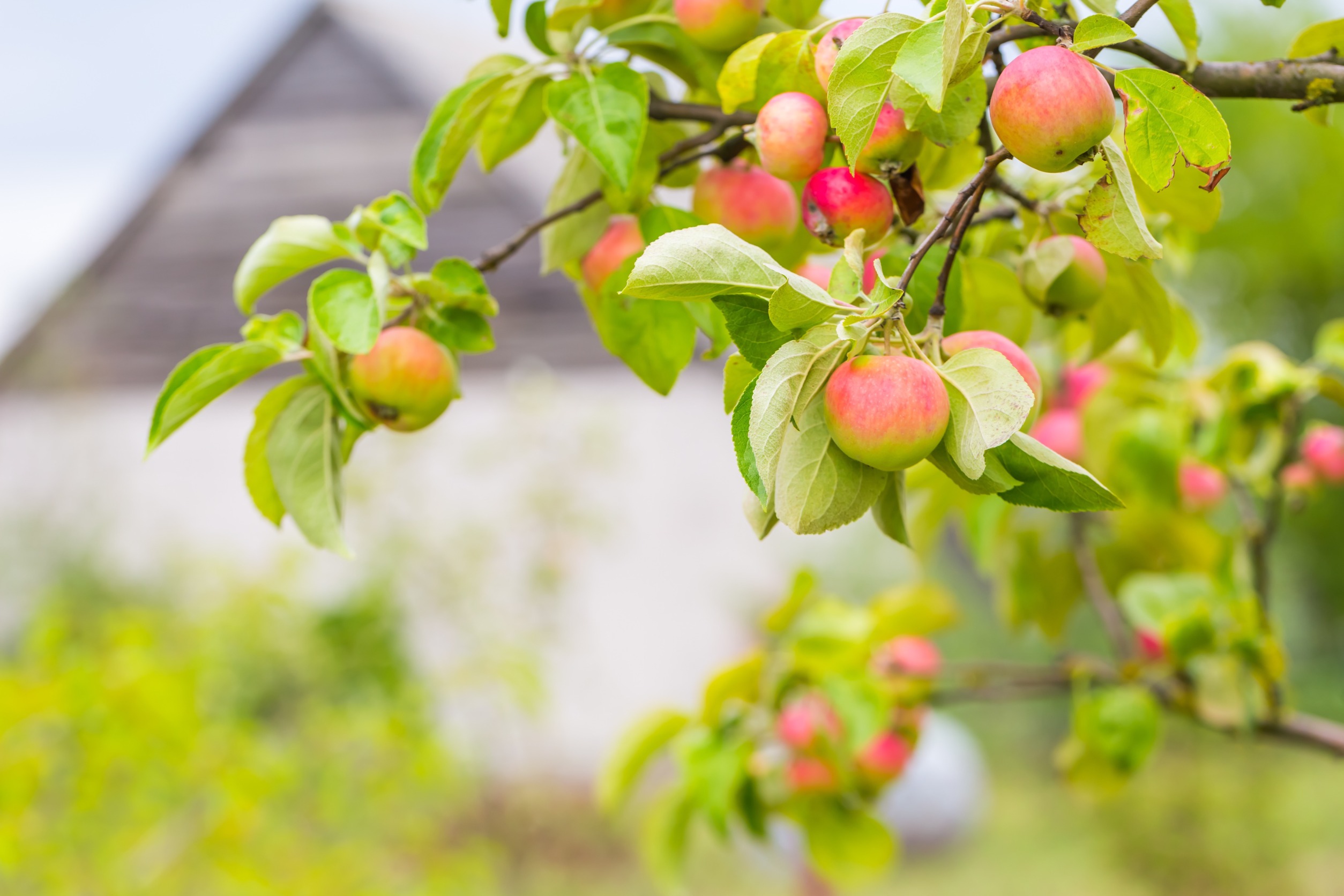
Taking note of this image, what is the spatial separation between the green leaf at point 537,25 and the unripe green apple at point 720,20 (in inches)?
2.1

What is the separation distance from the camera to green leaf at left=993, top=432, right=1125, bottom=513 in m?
0.26

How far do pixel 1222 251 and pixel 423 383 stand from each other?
5.29 metres

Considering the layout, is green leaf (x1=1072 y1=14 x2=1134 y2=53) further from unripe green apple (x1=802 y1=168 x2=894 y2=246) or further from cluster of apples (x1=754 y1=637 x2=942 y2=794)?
cluster of apples (x1=754 y1=637 x2=942 y2=794)

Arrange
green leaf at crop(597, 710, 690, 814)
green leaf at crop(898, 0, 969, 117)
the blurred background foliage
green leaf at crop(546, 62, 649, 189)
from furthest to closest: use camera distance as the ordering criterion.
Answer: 1. the blurred background foliage
2. green leaf at crop(597, 710, 690, 814)
3. green leaf at crop(546, 62, 649, 189)
4. green leaf at crop(898, 0, 969, 117)

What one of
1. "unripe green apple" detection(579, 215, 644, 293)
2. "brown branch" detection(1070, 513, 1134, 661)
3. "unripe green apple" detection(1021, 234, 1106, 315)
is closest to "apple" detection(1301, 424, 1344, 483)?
"brown branch" detection(1070, 513, 1134, 661)

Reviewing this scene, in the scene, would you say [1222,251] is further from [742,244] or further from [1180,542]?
[742,244]

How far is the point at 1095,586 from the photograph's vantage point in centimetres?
81

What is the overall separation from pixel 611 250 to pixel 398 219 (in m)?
0.09

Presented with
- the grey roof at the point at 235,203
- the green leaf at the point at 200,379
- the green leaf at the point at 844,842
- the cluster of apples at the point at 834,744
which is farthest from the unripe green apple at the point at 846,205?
the grey roof at the point at 235,203

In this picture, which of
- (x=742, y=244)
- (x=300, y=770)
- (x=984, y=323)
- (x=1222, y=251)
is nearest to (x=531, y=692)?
(x=300, y=770)

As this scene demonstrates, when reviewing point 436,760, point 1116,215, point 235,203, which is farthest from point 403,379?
point 235,203

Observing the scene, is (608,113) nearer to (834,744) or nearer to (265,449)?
(265,449)

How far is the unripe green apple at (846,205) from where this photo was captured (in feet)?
1.01

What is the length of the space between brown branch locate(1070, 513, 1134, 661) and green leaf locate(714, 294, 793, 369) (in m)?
0.59
